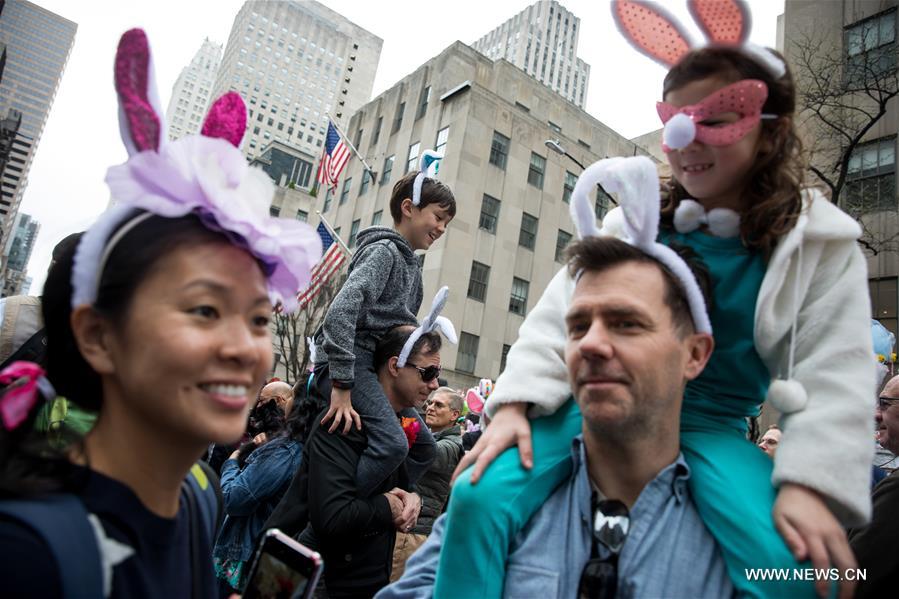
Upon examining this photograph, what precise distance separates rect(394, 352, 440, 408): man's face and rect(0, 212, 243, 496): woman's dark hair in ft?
7.96

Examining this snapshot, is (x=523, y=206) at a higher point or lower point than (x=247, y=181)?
higher

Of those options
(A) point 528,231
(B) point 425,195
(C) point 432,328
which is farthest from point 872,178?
(A) point 528,231

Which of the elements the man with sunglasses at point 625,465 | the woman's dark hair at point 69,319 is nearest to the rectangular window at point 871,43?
the man with sunglasses at point 625,465

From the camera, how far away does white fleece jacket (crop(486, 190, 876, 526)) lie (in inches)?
69.7

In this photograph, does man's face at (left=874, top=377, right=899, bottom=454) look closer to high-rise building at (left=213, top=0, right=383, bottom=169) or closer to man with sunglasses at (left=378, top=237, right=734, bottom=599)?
man with sunglasses at (left=378, top=237, right=734, bottom=599)

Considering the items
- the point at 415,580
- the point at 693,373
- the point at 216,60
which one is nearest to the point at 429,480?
the point at 415,580

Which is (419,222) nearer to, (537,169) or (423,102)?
(537,169)

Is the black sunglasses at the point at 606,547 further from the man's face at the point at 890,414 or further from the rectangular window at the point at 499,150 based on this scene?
the rectangular window at the point at 499,150

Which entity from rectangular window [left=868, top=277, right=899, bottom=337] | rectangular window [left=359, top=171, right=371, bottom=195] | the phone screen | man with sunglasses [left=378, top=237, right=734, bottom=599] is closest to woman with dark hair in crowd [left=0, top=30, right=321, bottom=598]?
the phone screen

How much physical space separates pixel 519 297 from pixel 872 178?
17731 millimetres

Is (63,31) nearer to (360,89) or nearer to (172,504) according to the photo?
(360,89)

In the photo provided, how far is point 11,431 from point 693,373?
2.03 m

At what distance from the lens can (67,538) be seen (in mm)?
1203

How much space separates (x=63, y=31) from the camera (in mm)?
198000
